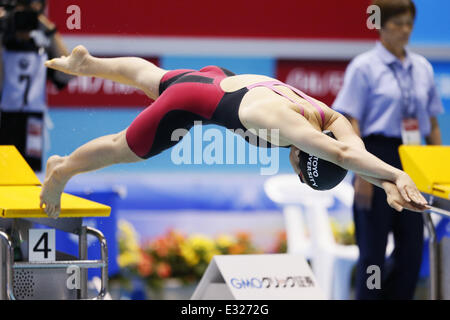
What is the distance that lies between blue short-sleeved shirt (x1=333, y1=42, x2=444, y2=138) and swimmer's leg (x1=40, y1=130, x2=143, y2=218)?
1.62m

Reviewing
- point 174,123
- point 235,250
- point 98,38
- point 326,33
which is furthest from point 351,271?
point 174,123

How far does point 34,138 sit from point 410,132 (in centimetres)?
228

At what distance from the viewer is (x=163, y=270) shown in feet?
19.4

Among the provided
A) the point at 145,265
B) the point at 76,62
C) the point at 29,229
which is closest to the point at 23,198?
the point at 29,229

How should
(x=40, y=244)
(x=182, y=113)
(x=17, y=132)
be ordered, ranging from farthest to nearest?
(x=17, y=132) < (x=40, y=244) < (x=182, y=113)

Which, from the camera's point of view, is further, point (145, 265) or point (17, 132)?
point (145, 265)

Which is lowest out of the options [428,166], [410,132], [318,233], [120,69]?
[318,233]

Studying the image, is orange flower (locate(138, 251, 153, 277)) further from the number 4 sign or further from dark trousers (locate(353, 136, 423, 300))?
the number 4 sign

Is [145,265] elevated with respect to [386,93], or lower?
lower

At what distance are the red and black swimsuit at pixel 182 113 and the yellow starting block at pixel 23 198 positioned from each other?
0.36 metres

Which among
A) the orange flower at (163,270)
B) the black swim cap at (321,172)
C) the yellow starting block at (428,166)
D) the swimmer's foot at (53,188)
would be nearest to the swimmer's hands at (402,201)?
the black swim cap at (321,172)

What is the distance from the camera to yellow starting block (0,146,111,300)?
363 centimetres

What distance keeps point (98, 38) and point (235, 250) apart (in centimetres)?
165

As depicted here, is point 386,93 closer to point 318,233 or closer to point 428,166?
point 428,166
